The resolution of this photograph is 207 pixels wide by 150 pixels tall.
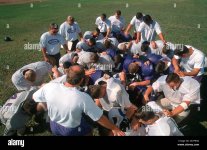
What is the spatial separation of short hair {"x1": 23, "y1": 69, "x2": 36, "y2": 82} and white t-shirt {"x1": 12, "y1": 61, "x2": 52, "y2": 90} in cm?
17

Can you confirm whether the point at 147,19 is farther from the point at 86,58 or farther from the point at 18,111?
the point at 18,111

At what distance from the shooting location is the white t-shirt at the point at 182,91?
776 cm

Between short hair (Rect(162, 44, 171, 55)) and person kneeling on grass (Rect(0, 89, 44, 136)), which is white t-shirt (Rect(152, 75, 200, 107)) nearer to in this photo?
short hair (Rect(162, 44, 171, 55))

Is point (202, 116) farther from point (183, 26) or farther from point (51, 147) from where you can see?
point (183, 26)

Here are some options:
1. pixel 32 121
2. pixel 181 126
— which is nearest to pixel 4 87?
pixel 32 121

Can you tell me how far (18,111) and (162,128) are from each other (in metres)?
3.41

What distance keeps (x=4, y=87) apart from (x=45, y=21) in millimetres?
13346

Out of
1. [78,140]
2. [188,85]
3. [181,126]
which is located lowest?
[181,126]

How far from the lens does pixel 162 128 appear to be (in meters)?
6.34

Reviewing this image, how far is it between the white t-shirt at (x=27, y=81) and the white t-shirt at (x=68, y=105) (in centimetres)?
258

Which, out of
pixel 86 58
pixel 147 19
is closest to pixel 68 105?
pixel 86 58

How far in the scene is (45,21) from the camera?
23734 millimetres

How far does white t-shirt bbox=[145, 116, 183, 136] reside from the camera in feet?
20.7

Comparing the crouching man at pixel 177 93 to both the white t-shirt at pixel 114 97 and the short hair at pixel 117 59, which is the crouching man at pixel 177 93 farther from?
the short hair at pixel 117 59
